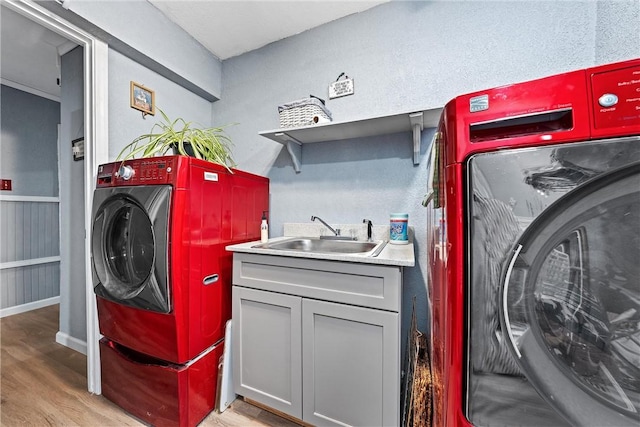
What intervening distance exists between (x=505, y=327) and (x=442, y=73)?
1.56 metres

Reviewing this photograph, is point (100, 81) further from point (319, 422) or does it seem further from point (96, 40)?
point (319, 422)

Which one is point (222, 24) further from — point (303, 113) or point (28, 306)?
point (28, 306)

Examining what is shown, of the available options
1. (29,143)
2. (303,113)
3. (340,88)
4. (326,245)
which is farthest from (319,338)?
(29,143)

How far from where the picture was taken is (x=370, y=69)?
1.74 m

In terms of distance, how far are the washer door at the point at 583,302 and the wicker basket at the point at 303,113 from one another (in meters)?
1.33

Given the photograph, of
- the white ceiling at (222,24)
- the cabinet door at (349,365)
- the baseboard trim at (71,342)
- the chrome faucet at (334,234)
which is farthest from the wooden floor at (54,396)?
the white ceiling at (222,24)

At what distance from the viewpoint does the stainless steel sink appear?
1572mm

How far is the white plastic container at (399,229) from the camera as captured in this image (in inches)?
58.4

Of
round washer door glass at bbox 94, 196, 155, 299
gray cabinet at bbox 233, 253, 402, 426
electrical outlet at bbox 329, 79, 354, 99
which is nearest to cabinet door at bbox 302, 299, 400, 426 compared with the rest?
gray cabinet at bbox 233, 253, 402, 426

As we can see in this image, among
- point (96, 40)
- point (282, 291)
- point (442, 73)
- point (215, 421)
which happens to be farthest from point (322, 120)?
point (215, 421)

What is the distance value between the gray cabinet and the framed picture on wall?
54.4 inches

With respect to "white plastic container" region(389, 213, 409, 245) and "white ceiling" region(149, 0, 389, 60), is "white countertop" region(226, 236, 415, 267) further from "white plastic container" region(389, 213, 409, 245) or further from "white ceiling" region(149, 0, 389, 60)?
"white ceiling" region(149, 0, 389, 60)

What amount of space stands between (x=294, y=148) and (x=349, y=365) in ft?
4.92

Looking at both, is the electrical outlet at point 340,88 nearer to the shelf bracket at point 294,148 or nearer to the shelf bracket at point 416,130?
the shelf bracket at point 294,148
